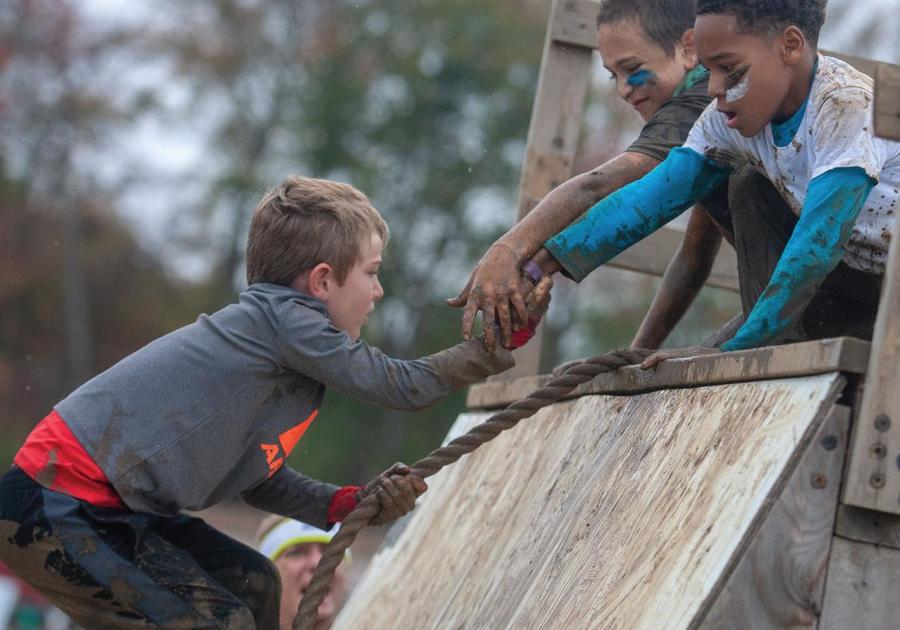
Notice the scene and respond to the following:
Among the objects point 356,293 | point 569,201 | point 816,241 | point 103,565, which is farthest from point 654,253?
point 103,565

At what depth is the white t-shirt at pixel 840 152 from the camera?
10.1ft

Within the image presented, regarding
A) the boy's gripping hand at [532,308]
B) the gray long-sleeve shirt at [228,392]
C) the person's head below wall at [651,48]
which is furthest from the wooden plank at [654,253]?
the gray long-sleeve shirt at [228,392]

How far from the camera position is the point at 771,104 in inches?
130

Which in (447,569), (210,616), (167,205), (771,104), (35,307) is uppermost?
(771,104)

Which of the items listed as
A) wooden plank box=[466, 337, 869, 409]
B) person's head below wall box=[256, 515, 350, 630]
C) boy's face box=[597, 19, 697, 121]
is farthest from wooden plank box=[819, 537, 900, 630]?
person's head below wall box=[256, 515, 350, 630]

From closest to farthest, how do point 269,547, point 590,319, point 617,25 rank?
point 617,25, point 269,547, point 590,319

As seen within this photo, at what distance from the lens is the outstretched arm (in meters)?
3.61

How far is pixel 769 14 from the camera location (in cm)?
327

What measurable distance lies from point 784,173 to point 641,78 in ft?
3.37

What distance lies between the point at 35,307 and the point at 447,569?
59.6ft

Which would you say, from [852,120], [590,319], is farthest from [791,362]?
[590,319]

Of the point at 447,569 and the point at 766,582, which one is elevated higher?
the point at 766,582

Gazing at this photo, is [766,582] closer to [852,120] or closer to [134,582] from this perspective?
[852,120]

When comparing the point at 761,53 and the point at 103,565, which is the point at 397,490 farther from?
the point at 761,53
